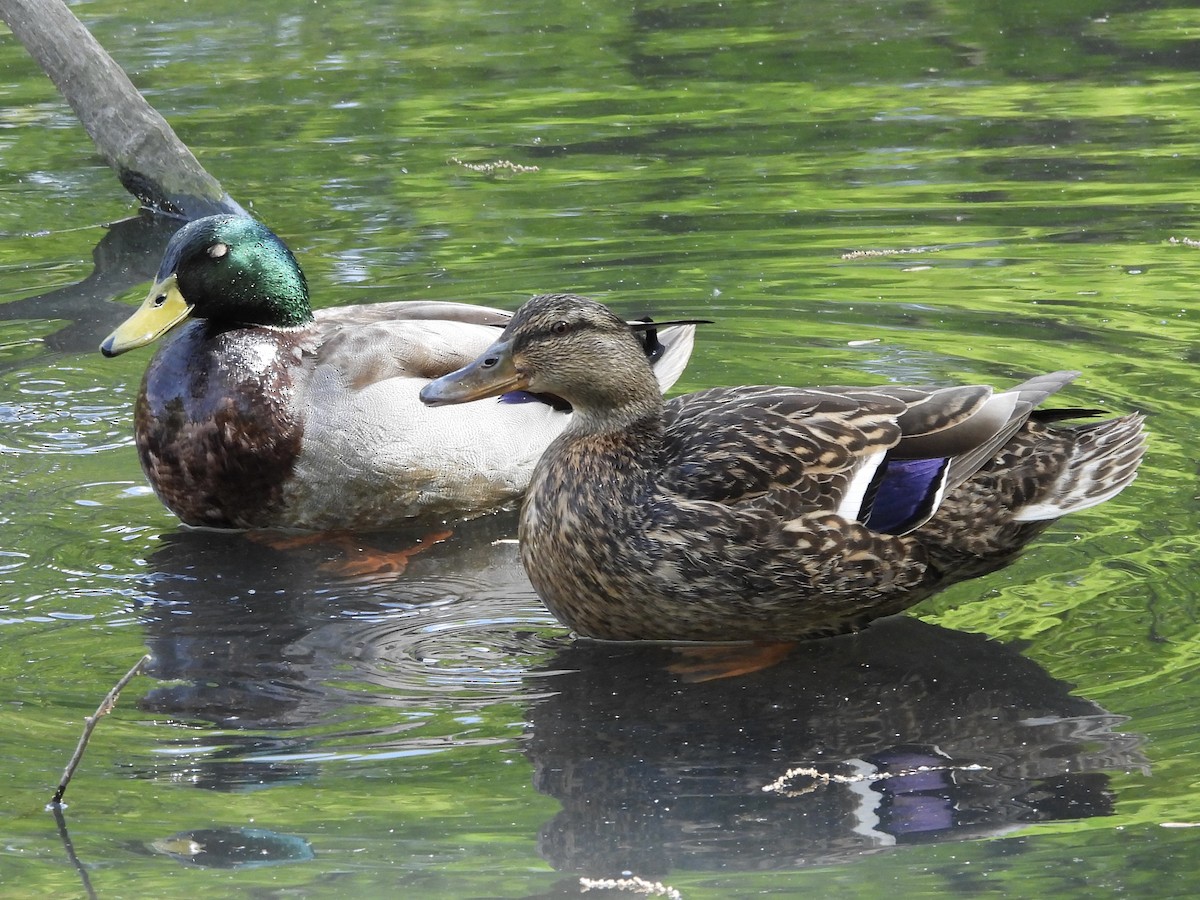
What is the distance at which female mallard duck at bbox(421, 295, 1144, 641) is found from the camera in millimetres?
4895

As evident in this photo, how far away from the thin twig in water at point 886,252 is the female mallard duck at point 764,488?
12.0 ft

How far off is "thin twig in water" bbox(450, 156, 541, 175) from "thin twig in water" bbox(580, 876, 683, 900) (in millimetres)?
7309

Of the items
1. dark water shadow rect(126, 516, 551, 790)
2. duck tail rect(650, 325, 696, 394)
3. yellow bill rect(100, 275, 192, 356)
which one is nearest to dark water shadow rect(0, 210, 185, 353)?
yellow bill rect(100, 275, 192, 356)

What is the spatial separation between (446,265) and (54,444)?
105 inches

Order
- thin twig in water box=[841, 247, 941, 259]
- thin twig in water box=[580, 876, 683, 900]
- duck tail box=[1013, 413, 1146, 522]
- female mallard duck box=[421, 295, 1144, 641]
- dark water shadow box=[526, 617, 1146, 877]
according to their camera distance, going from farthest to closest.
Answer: thin twig in water box=[841, 247, 941, 259], duck tail box=[1013, 413, 1146, 522], female mallard duck box=[421, 295, 1144, 641], dark water shadow box=[526, 617, 1146, 877], thin twig in water box=[580, 876, 683, 900]

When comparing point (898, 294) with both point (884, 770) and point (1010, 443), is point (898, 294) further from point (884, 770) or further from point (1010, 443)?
point (884, 770)

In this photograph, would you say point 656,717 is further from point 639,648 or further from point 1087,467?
point 1087,467

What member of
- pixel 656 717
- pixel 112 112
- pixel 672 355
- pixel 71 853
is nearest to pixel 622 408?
pixel 656 717

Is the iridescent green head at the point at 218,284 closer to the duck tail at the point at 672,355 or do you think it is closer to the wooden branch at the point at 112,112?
the duck tail at the point at 672,355

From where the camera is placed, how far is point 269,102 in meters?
12.8

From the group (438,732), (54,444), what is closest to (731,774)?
(438,732)

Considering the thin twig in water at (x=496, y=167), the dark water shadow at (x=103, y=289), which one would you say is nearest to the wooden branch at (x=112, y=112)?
the dark water shadow at (x=103, y=289)

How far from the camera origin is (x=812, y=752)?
4.50 m

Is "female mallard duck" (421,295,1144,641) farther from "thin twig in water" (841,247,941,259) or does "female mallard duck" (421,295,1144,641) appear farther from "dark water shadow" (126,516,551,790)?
"thin twig in water" (841,247,941,259)
